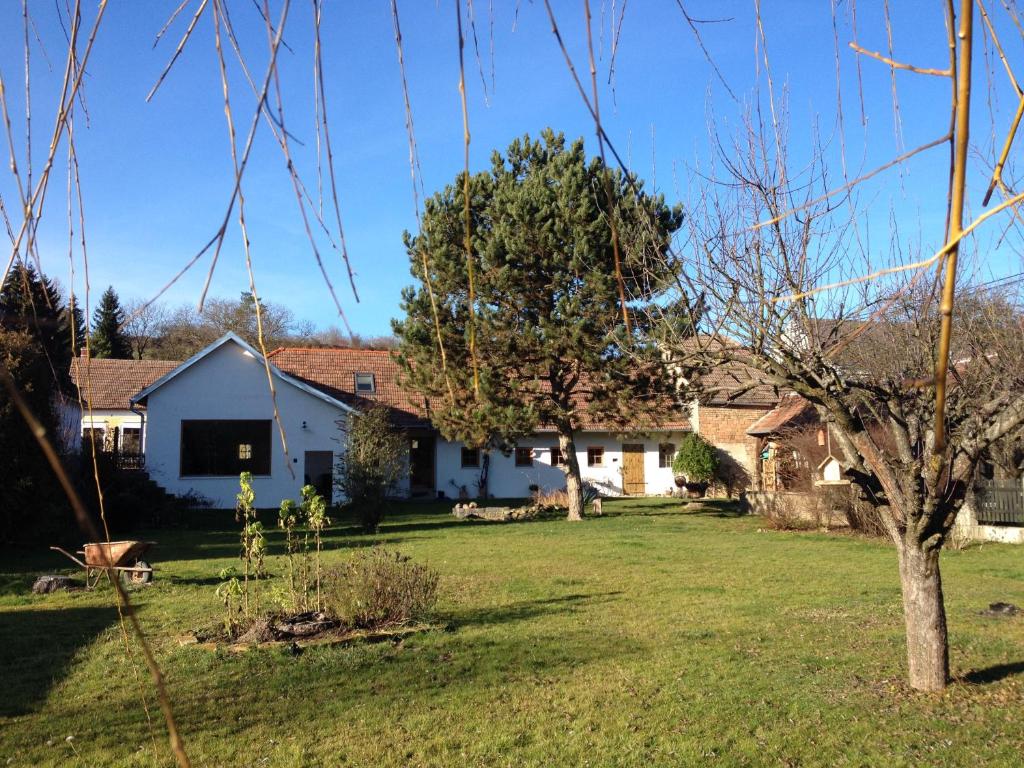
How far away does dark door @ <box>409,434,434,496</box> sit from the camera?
29016 mm

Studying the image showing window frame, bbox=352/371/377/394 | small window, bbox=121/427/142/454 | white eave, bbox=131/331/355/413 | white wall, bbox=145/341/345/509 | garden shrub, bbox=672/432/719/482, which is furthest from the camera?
window frame, bbox=352/371/377/394

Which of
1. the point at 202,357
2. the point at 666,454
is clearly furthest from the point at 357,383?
the point at 666,454

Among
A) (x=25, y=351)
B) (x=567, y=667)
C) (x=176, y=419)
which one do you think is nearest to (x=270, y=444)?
(x=176, y=419)

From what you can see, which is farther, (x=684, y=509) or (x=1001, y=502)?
(x=684, y=509)

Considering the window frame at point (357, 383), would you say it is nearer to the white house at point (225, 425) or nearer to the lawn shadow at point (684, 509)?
the white house at point (225, 425)

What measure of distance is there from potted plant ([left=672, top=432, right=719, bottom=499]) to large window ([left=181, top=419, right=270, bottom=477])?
13965 millimetres

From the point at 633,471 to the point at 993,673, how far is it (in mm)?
23763

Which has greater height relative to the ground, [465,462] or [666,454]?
[666,454]

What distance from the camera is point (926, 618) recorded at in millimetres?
5789

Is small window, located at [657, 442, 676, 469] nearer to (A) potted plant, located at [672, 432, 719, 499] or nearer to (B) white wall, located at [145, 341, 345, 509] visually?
(A) potted plant, located at [672, 432, 719, 499]

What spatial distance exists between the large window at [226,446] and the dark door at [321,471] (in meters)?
1.62

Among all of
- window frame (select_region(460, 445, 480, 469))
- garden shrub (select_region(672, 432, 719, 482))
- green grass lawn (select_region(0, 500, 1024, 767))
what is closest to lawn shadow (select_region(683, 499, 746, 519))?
garden shrub (select_region(672, 432, 719, 482))

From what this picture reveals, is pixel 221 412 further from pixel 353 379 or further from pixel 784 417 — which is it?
pixel 784 417

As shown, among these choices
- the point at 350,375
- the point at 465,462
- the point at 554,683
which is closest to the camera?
the point at 554,683
